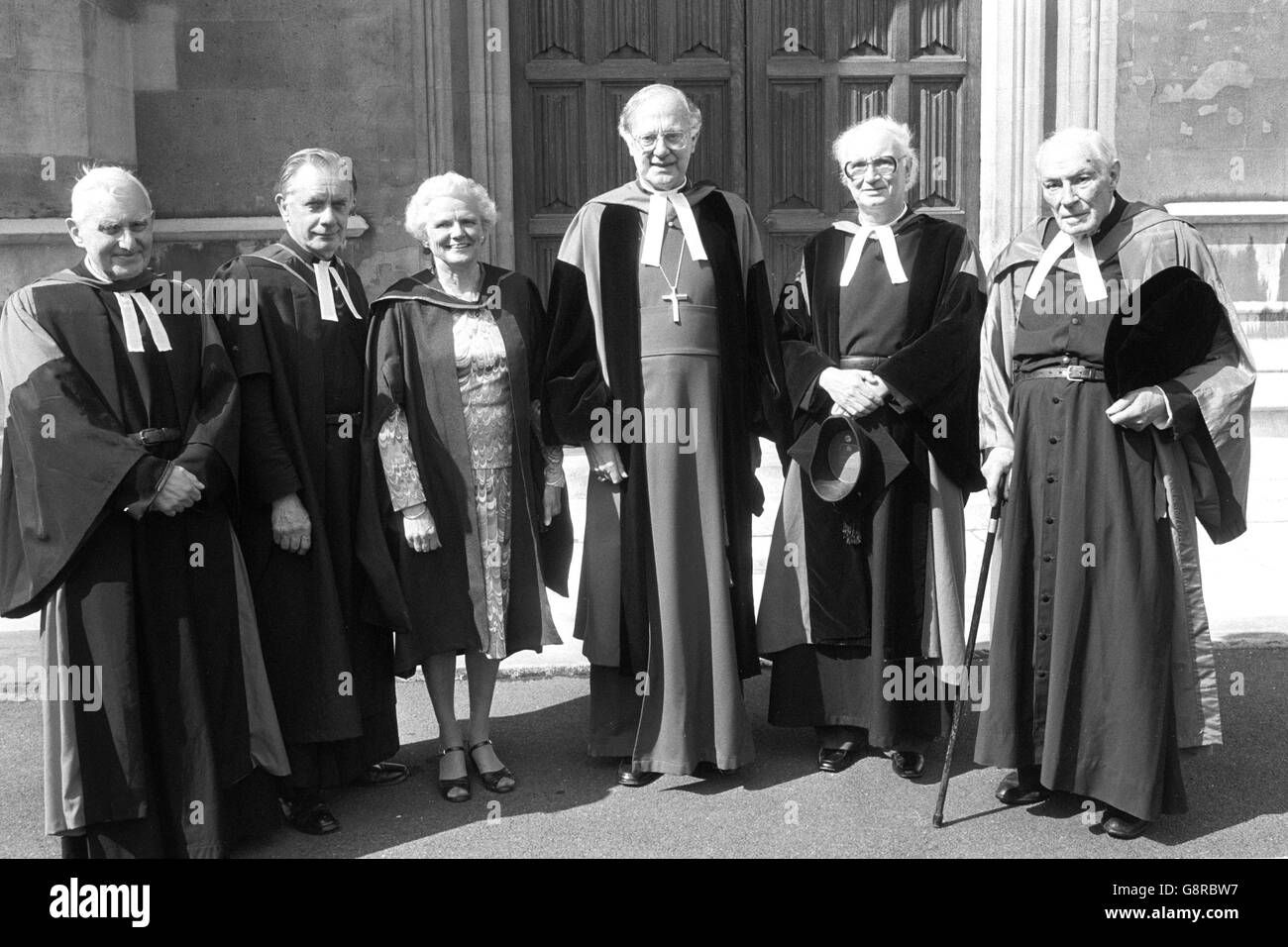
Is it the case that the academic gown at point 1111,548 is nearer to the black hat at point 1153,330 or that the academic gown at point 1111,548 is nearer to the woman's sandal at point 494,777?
the black hat at point 1153,330

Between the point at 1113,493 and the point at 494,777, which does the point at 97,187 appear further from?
the point at 1113,493

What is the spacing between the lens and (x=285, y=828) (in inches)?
172

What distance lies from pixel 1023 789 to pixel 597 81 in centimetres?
635

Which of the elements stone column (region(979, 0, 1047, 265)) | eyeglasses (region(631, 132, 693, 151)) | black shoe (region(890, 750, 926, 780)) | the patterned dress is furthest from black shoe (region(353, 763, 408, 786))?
stone column (region(979, 0, 1047, 265))

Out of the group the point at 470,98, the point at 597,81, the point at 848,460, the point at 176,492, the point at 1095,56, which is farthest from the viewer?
the point at 597,81

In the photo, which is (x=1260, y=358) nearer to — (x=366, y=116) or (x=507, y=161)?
(x=507, y=161)

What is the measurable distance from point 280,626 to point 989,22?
274 inches

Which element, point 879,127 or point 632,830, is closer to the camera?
point 632,830

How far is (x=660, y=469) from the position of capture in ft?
15.5

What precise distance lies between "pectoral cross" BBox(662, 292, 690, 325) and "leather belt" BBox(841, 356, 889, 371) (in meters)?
0.62

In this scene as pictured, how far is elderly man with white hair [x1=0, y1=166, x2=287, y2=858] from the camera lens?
3.77m

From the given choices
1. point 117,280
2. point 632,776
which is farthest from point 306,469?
point 632,776

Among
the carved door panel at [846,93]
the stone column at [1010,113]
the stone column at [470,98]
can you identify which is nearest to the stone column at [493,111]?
the stone column at [470,98]

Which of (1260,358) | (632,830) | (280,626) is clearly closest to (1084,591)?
(632,830)
